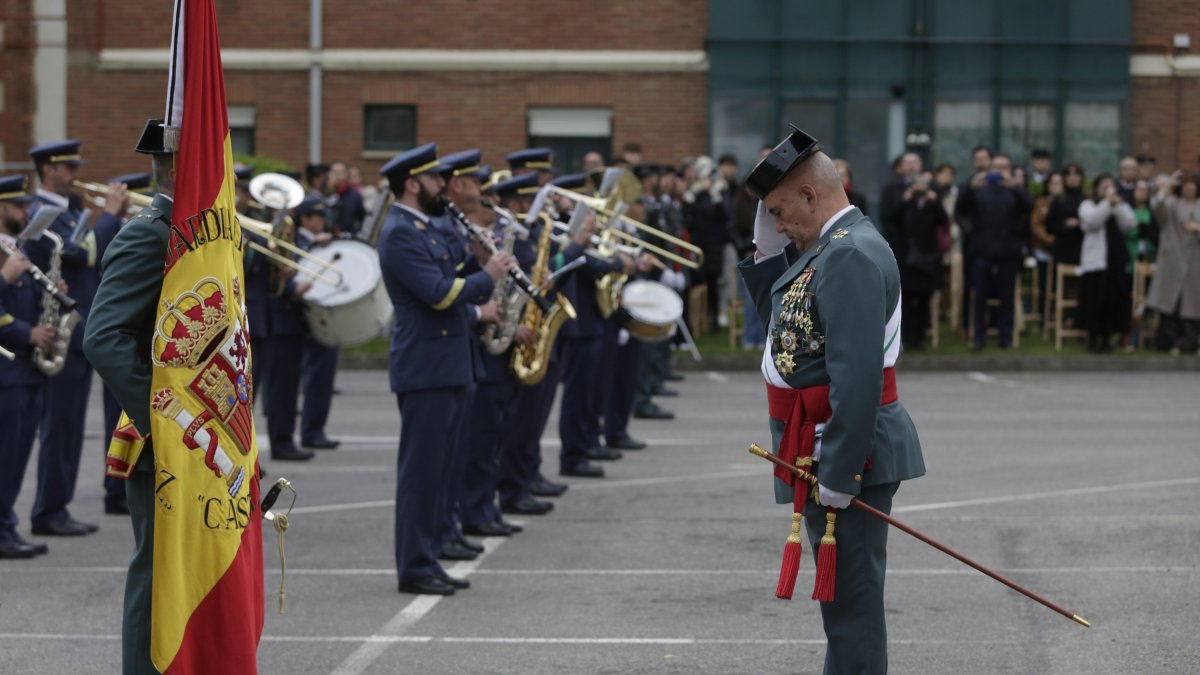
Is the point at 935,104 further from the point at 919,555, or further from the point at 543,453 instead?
the point at 919,555

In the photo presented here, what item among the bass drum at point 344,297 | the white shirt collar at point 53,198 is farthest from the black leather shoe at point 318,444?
the white shirt collar at point 53,198

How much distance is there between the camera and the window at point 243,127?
31.3m

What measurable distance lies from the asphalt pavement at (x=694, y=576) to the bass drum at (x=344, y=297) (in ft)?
3.28

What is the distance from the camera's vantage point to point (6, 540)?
436 inches

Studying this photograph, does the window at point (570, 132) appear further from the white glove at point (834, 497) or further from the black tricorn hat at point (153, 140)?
the white glove at point (834, 497)

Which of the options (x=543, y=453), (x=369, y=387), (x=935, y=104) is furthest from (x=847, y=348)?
(x=935, y=104)

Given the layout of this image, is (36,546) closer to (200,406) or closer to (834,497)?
(200,406)

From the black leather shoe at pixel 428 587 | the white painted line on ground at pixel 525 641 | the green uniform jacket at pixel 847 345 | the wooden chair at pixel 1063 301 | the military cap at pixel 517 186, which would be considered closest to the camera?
the green uniform jacket at pixel 847 345

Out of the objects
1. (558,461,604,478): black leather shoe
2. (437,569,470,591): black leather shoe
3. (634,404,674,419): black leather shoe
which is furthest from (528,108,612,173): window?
(437,569,470,591): black leather shoe

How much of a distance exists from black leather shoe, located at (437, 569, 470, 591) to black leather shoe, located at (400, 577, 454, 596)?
18mm

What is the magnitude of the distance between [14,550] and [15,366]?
3.46 ft


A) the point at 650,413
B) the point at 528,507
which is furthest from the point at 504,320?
the point at 650,413

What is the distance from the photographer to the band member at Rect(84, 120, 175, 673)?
6.50 meters

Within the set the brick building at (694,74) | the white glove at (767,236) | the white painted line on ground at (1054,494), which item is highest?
the brick building at (694,74)
